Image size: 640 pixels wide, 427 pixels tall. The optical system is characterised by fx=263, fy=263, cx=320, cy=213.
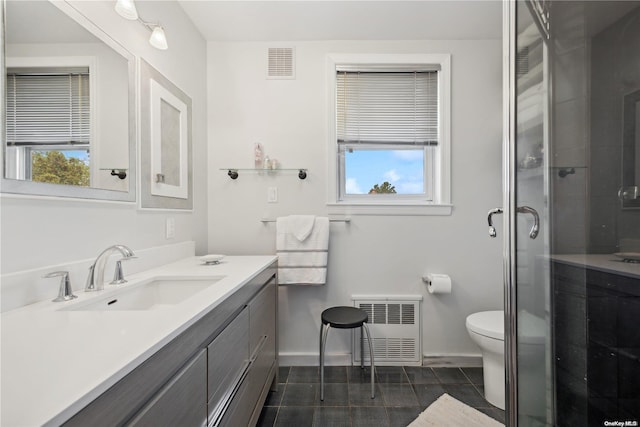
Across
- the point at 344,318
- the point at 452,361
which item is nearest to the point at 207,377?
the point at 344,318

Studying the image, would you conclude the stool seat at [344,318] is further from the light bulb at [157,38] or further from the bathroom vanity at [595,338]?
the light bulb at [157,38]

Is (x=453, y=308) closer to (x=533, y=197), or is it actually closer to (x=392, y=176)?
(x=392, y=176)

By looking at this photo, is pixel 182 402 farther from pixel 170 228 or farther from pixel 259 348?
pixel 170 228

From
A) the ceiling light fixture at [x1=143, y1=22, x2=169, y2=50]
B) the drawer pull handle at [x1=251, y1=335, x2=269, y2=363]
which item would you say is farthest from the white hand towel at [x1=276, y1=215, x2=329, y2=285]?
the ceiling light fixture at [x1=143, y1=22, x2=169, y2=50]

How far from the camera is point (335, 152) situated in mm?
1871

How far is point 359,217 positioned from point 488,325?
97 centimetres

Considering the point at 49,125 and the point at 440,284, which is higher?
the point at 49,125

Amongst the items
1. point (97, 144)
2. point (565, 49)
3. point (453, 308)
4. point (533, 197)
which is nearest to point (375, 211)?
point (453, 308)

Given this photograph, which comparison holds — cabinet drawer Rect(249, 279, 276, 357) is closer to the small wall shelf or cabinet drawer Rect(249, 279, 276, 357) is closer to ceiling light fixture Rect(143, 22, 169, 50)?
the small wall shelf

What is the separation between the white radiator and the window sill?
58 cm

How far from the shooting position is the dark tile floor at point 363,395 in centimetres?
138

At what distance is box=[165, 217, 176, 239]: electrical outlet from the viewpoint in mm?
1421

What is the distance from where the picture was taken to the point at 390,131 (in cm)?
192

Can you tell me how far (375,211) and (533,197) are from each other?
1.02 metres
